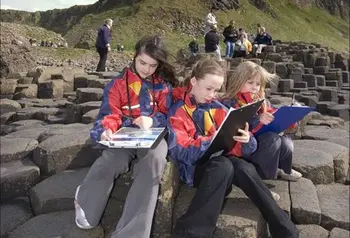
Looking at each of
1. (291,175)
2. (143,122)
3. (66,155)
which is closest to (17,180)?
(66,155)

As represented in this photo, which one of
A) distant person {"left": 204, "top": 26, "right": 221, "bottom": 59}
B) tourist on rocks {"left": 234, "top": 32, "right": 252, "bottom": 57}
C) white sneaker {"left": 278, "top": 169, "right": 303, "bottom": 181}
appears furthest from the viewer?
tourist on rocks {"left": 234, "top": 32, "right": 252, "bottom": 57}

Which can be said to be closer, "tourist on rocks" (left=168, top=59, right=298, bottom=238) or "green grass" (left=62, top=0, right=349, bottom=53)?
"tourist on rocks" (left=168, top=59, right=298, bottom=238)

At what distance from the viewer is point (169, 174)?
130 inches

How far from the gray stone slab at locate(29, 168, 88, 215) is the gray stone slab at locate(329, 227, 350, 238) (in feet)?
7.32

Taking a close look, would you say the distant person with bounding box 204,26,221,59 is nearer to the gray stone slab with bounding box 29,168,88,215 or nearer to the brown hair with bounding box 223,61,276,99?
the brown hair with bounding box 223,61,276,99

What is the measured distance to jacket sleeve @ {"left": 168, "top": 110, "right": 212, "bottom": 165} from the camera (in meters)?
3.32

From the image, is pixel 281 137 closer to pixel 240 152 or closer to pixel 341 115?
pixel 240 152

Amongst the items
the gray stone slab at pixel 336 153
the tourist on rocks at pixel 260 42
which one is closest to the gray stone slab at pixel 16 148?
the gray stone slab at pixel 336 153

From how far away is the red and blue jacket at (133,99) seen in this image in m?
3.72

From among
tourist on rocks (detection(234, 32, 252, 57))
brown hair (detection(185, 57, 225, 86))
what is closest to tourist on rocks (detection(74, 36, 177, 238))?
brown hair (detection(185, 57, 225, 86))

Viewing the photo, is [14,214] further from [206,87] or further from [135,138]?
[206,87]

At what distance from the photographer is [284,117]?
3662mm

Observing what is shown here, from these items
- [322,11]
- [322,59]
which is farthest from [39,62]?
[322,11]

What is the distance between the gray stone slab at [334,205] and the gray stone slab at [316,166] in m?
0.09
